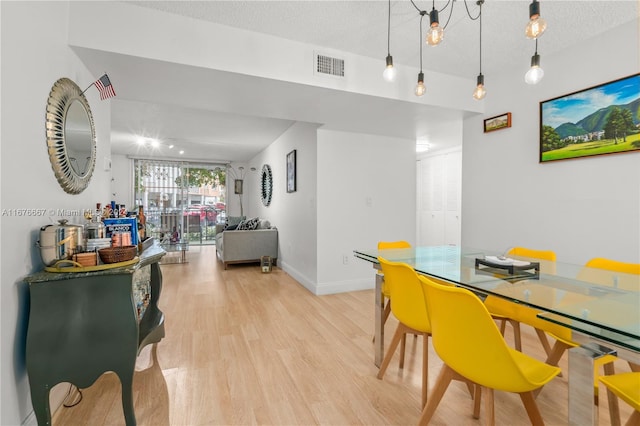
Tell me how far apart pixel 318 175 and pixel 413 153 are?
5.13 feet

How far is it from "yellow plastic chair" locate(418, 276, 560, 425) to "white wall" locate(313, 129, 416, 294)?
8.63 ft

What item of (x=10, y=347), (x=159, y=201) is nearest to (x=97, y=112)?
(x=10, y=347)

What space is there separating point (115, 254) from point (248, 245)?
12.6 ft

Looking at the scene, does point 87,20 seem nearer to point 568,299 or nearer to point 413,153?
point 568,299

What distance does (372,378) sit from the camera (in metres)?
1.94

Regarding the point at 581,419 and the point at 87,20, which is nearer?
the point at 581,419

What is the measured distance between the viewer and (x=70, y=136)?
5.75ft

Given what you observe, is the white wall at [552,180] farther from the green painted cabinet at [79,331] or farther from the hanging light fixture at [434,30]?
the green painted cabinet at [79,331]

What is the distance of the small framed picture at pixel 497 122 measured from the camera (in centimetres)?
290

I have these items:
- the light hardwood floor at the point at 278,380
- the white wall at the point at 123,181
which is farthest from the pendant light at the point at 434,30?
the white wall at the point at 123,181

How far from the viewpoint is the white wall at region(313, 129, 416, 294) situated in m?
3.86

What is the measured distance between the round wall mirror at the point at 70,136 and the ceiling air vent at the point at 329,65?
5.42 ft

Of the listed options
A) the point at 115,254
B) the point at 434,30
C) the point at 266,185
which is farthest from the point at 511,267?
the point at 266,185

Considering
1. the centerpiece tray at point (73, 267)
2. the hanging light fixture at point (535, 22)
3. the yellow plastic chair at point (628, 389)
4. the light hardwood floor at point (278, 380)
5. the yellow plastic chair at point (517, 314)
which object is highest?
the hanging light fixture at point (535, 22)
